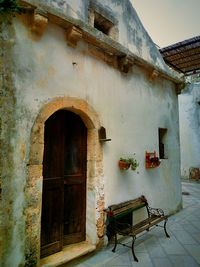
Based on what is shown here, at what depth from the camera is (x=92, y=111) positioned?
14.3 ft

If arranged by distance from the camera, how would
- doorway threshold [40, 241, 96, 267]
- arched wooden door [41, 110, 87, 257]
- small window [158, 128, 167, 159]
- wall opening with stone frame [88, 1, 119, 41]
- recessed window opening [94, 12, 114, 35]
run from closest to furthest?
doorway threshold [40, 241, 96, 267]
arched wooden door [41, 110, 87, 257]
wall opening with stone frame [88, 1, 119, 41]
recessed window opening [94, 12, 114, 35]
small window [158, 128, 167, 159]

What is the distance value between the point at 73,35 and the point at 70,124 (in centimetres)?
164

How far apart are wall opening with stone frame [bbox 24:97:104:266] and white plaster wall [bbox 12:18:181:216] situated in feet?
0.48

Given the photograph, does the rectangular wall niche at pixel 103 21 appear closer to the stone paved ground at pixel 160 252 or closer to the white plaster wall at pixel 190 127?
the stone paved ground at pixel 160 252

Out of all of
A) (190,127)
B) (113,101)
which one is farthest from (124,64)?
(190,127)

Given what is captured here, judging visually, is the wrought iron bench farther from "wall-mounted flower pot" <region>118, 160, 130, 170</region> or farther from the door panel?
"wall-mounted flower pot" <region>118, 160, 130, 170</region>

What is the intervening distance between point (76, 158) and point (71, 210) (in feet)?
3.30

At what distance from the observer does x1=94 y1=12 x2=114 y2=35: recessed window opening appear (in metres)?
4.94

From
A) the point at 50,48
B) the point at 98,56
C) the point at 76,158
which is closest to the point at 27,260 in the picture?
the point at 76,158

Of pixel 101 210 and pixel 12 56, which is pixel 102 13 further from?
pixel 101 210

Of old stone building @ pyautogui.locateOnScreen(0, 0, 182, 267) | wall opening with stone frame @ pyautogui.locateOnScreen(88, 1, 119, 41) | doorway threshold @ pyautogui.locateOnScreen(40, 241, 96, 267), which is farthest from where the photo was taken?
wall opening with stone frame @ pyautogui.locateOnScreen(88, 1, 119, 41)

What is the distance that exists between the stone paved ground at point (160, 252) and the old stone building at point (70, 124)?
288mm

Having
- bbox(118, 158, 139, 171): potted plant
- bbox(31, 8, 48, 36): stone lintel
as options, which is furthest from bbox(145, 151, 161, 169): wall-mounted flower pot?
bbox(31, 8, 48, 36): stone lintel

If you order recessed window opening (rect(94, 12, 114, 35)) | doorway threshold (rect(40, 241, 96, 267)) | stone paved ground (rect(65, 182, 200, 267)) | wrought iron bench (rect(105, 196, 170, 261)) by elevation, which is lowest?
A: stone paved ground (rect(65, 182, 200, 267))
